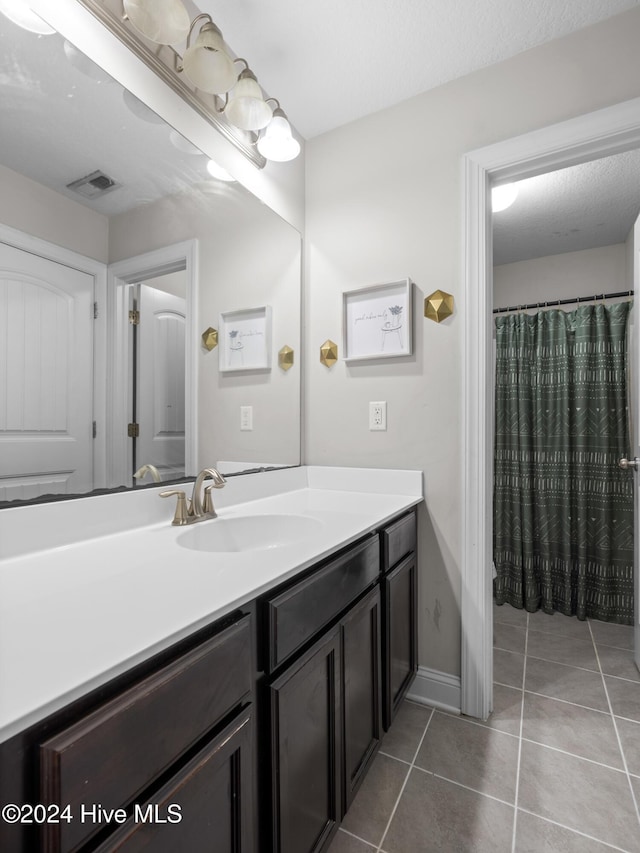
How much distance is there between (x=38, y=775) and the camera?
17.6 inches

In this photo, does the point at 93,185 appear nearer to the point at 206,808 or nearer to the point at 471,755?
the point at 206,808

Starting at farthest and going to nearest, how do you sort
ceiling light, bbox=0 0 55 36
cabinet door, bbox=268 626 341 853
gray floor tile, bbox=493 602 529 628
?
gray floor tile, bbox=493 602 529 628
ceiling light, bbox=0 0 55 36
cabinet door, bbox=268 626 341 853

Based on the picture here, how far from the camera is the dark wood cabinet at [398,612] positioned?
1347mm

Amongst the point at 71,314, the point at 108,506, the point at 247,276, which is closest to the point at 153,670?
the point at 108,506

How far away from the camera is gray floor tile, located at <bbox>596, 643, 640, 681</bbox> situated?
1.91m

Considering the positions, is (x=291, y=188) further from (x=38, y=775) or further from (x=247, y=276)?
(x=38, y=775)

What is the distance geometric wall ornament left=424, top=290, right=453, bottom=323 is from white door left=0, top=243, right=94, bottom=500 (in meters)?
1.19

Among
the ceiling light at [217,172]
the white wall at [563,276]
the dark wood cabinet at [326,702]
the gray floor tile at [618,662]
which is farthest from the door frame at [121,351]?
the white wall at [563,276]

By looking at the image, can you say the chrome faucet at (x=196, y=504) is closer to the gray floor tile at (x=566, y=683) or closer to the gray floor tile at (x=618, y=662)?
the gray floor tile at (x=566, y=683)

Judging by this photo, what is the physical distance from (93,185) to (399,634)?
1601 millimetres

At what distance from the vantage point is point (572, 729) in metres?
1.56

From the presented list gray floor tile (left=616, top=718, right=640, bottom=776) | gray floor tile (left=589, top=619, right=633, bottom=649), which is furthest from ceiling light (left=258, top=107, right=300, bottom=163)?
gray floor tile (left=589, top=619, right=633, bottom=649)

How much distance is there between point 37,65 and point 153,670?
1.26 m

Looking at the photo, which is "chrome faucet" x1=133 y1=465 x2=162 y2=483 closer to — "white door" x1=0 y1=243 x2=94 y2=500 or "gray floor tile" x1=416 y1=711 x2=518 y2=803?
"white door" x1=0 y1=243 x2=94 y2=500
